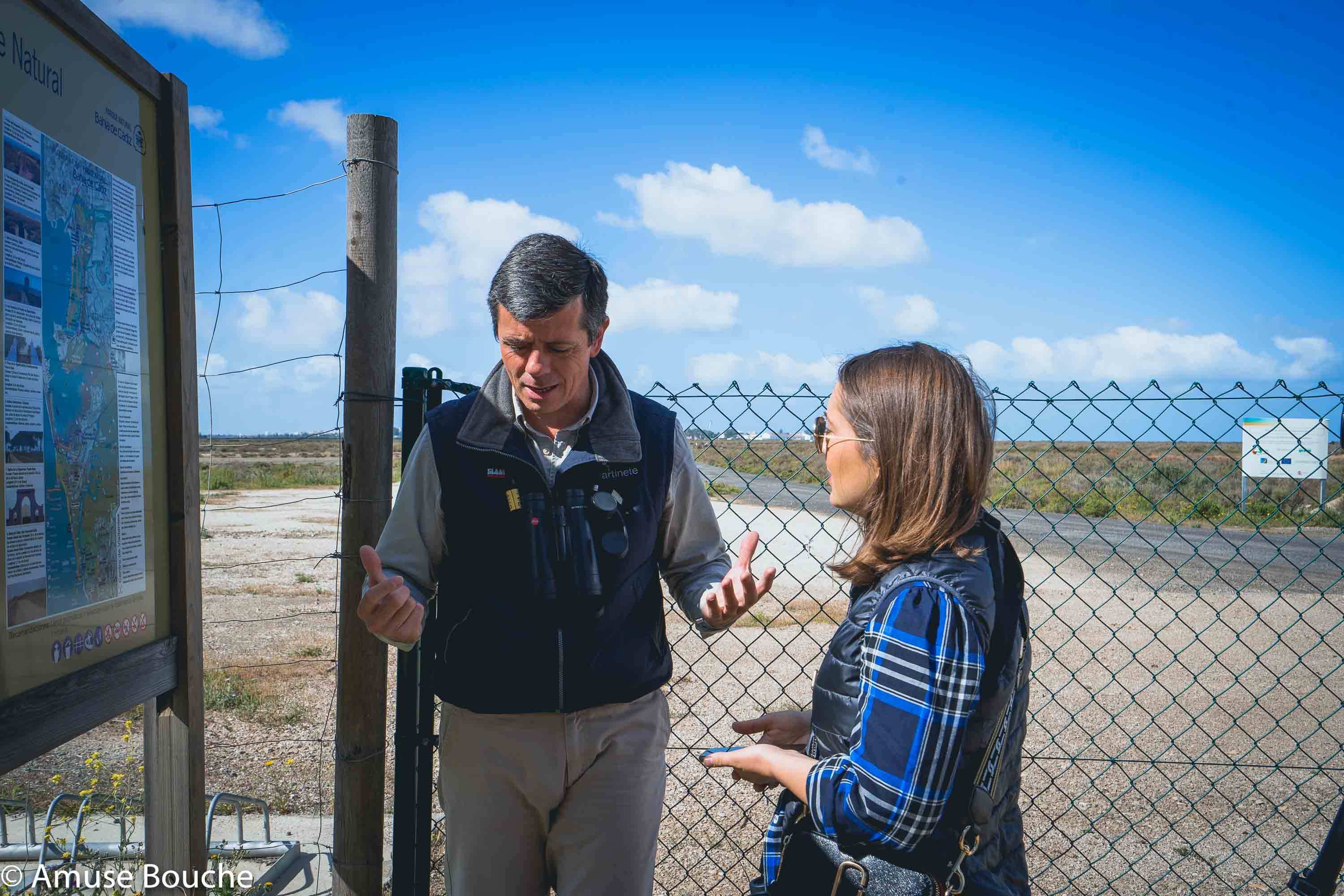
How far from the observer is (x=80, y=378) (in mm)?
1703

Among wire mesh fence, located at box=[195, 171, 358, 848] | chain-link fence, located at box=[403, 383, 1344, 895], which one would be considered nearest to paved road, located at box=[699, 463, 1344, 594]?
chain-link fence, located at box=[403, 383, 1344, 895]

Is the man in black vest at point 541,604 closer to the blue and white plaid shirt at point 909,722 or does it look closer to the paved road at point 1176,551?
the blue and white plaid shirt at point 909,722

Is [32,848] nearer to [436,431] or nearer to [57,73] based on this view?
[436,431]

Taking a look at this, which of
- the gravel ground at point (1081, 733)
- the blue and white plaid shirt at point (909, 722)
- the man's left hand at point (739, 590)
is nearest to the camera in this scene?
the blue and white plaid shirt at point (909, 722)

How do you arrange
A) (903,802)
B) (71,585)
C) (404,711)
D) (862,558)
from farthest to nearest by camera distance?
(404,711) < (71,585) < (862,558) < (903,802)

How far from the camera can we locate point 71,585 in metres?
1.69

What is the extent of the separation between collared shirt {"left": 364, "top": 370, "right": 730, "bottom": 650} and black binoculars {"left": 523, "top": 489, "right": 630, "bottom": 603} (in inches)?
4.0

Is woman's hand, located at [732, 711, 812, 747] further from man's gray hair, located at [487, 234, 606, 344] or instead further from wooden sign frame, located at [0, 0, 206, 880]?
wooden sign frame, located at [0, 0, 206, 880]

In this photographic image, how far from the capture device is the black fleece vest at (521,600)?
79.2 inches

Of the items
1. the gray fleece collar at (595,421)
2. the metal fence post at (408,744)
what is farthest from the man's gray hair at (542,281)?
the metal fence post at (408,744)

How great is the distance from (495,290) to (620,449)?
527 millimetres

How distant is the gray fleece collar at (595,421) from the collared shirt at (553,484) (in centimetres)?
3

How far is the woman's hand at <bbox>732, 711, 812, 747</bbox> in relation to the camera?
184 centimetres

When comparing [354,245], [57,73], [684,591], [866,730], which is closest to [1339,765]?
[684,591]
